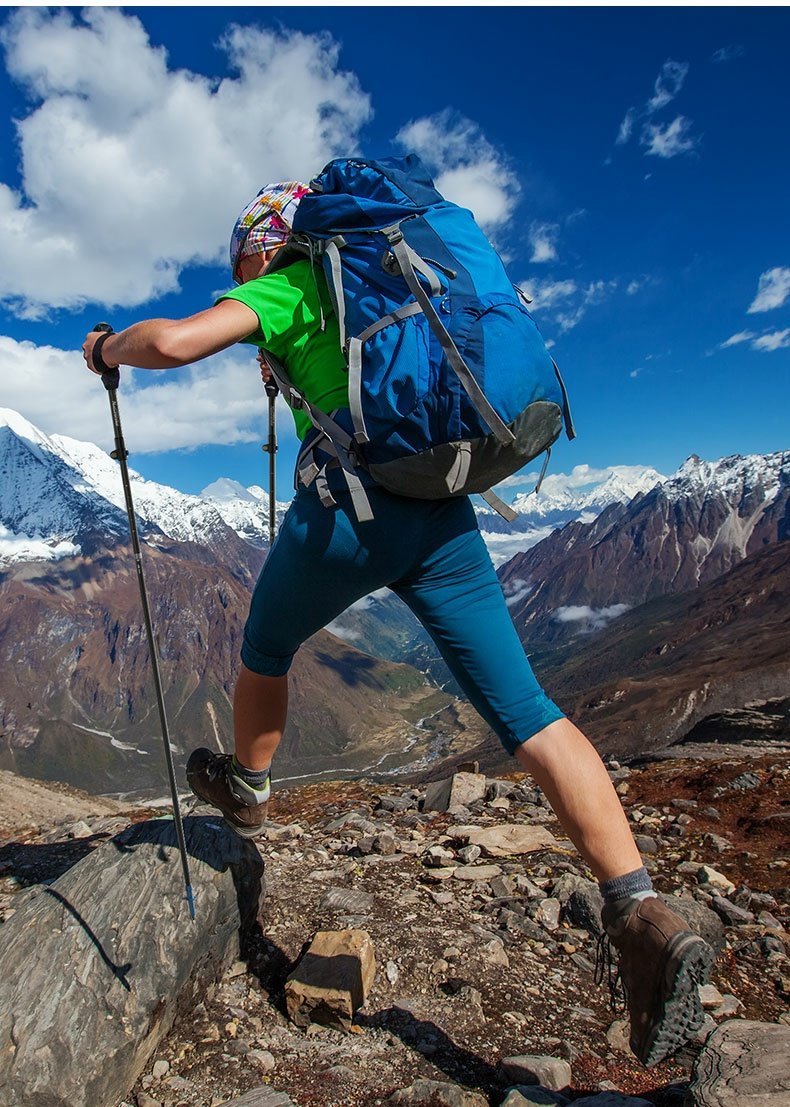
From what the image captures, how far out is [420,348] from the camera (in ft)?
10.9

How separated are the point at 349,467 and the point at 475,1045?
3.79 m

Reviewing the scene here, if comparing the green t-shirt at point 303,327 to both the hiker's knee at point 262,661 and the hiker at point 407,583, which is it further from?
the hiker's knee at point 262,661

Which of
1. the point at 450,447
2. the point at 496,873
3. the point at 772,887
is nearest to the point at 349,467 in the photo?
the point at 450,447

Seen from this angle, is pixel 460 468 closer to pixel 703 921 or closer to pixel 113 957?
pixel 113 957

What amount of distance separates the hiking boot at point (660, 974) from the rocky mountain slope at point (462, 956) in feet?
1.19

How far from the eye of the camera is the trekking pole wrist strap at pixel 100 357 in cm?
403

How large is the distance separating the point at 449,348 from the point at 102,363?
2.15 m

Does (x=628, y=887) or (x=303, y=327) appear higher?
(x=303, y=327)

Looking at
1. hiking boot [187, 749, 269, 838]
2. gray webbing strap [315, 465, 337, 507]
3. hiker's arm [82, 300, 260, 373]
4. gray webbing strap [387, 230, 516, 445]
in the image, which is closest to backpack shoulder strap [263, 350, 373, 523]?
gray webbing strap [315, 465, 337, 507]

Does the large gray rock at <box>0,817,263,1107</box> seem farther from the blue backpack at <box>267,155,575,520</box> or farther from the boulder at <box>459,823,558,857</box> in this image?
the blue backpack at <box>267,155,575,520</box>

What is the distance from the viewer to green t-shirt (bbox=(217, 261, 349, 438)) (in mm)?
3602

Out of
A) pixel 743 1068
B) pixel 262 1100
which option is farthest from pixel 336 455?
pixel 743 1068

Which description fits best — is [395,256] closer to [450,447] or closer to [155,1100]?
[450,447]

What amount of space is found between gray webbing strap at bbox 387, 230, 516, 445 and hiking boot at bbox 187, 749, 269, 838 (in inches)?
127
